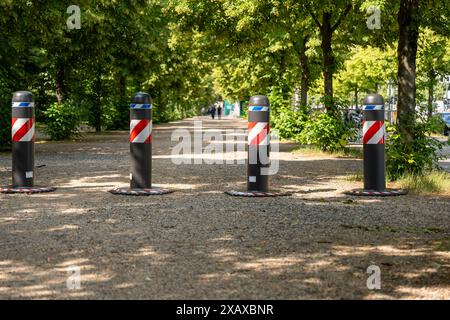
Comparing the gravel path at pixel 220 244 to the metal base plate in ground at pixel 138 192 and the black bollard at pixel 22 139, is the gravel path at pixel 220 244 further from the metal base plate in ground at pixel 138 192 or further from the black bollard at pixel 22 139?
the black bollard at pixel 22 139

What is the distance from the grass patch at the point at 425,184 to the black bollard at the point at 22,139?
5.87 m

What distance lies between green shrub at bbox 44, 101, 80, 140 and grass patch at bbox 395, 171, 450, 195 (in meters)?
18.2

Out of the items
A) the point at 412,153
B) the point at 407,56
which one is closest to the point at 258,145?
the point at 412,153

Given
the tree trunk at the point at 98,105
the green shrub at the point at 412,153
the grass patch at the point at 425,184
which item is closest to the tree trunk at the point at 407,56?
the green shrub at the point at 412,153

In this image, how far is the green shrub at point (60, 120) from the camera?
2716 cm

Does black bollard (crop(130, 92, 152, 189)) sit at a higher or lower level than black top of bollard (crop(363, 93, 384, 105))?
lower

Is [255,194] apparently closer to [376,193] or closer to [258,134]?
[258,134]

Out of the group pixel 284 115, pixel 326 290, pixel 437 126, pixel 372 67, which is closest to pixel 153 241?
pixel 326 290

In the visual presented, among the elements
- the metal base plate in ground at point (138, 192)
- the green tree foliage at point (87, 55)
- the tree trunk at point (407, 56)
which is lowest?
the metal base plate in ground at point (138, 192)

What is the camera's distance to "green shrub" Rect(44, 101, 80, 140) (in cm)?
2716

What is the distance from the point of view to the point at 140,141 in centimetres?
1048

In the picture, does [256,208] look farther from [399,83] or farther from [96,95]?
[96,95]

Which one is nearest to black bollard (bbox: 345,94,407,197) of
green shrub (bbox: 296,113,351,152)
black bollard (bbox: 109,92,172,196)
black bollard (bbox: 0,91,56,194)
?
black bollard (bbox: 109,92,172,196)

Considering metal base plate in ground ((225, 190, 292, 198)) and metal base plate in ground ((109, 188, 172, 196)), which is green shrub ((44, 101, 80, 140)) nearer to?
metal base plate in ground ((109, 188, 172, 196))
